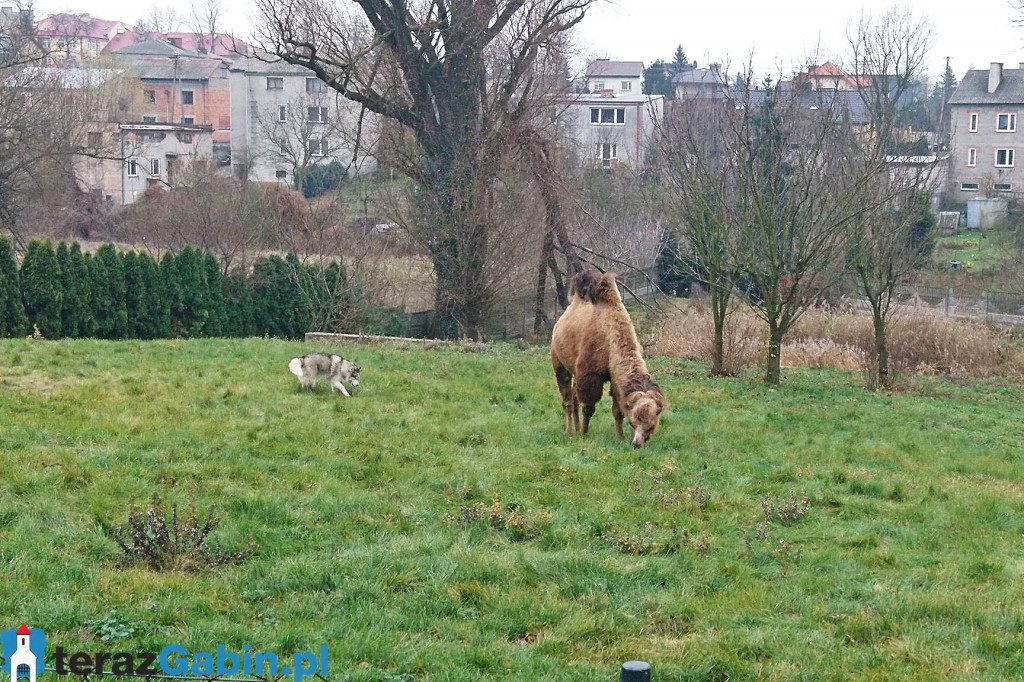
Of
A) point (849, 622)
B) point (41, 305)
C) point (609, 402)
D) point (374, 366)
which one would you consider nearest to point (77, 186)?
point (41, 305)

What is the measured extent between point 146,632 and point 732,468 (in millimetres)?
6875

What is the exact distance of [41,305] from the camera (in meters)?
24.9

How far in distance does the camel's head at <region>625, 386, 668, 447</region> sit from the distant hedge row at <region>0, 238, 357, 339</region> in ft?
57.8

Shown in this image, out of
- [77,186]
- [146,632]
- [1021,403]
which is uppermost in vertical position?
[77,186]

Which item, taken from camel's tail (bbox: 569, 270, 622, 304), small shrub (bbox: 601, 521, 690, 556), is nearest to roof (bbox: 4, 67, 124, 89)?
camel's tail (bbox: 569, 270, 622, 304)

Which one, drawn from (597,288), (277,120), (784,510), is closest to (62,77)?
(277,120)

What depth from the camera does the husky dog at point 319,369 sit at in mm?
14414

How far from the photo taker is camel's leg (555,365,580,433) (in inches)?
514

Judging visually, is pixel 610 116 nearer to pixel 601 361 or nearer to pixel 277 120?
pixel 277 120

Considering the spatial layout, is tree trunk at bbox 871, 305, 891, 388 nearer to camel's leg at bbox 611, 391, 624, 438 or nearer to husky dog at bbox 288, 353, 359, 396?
camel's leg at bbox 611, 391, 624, 438

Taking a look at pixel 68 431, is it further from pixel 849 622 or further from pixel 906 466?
pixel 906 466

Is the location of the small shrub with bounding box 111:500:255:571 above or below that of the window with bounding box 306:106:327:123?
below

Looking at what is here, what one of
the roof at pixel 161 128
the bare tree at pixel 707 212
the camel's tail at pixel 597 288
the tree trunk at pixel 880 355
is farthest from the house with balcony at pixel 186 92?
the camel's tail at pixel 597 288

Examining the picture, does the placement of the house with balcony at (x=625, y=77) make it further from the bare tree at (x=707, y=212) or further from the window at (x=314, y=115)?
the bare tree at (x=707, y=212)
